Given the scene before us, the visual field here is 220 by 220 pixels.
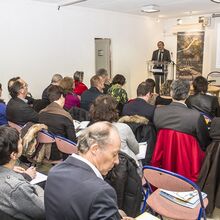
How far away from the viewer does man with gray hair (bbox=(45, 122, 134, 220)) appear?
109cm

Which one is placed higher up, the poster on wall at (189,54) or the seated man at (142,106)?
the poster on wall at (189,54)

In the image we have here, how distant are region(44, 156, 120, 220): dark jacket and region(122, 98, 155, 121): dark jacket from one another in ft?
6.26

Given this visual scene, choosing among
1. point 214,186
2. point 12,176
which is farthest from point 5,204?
point 214,186

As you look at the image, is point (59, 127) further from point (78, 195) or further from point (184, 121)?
point (78, 195)

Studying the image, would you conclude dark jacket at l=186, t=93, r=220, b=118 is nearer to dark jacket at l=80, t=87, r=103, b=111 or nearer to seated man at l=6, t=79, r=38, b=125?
dark jacket at l=80, t=87, r=103, b=111

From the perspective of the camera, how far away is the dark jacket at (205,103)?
371cm

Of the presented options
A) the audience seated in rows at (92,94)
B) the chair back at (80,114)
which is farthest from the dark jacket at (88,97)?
the chair back at (80,114)

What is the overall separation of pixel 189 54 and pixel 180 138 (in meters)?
6.90

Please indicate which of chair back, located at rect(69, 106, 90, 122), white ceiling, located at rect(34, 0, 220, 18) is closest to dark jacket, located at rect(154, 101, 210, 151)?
chair back, located at rect(69, 106, 90, 122)

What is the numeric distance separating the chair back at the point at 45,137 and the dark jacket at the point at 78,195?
1610 millimetres

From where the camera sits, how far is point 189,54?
891 centimetres

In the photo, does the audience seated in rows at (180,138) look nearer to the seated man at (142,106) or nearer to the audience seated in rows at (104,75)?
the seated man at (142,106)

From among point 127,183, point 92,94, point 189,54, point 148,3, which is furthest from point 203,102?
point 189,54

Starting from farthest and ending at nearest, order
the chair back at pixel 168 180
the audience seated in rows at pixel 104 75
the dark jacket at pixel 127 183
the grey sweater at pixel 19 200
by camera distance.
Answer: the audience seated in rows at pixel 104 75
the dark jacket at pixel 127 183
the chair back at pixel 168 180
the grey sweater at pixel 19 200
